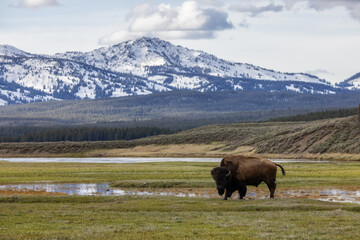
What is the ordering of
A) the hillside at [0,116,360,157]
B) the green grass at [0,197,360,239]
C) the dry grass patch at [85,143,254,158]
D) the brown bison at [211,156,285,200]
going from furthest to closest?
the dry grass patch at [85,143,254,158] < the hillside at [0,116,360,157] < the brown bison at [211,156,285,200] < the green grass at [0,197,360,239]

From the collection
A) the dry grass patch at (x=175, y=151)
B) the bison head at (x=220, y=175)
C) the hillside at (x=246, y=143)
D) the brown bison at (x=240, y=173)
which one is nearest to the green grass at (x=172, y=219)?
the bison head at (x=220, y=175)

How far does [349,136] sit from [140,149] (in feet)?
197

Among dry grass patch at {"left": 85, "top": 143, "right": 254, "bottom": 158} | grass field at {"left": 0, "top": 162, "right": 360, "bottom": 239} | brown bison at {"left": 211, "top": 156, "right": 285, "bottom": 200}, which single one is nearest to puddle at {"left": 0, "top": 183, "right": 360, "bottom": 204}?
brown bison at {"left": 211, "top": 156, "right": 285, "bottom": 200}

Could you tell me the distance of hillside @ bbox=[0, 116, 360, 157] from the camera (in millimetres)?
123125

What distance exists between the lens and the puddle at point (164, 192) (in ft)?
145

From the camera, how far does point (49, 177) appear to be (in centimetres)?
6806

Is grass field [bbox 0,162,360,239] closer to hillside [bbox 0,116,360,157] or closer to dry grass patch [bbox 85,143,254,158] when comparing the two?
hillside [bbox 0,116,360,157]

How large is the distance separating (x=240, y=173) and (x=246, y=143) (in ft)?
359

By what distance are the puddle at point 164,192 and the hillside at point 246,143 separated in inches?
2656

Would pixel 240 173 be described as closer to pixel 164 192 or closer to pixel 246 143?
pixel 164 192

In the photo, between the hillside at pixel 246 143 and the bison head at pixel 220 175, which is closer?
the bison head at pixel 220 175

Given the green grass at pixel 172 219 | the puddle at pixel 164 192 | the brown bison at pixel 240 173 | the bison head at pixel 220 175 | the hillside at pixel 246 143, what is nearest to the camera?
the green grass at pixel 172 219

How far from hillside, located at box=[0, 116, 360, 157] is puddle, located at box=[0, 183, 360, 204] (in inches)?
2656

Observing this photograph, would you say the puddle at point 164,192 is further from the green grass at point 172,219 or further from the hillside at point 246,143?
the hillside at point 246,143
